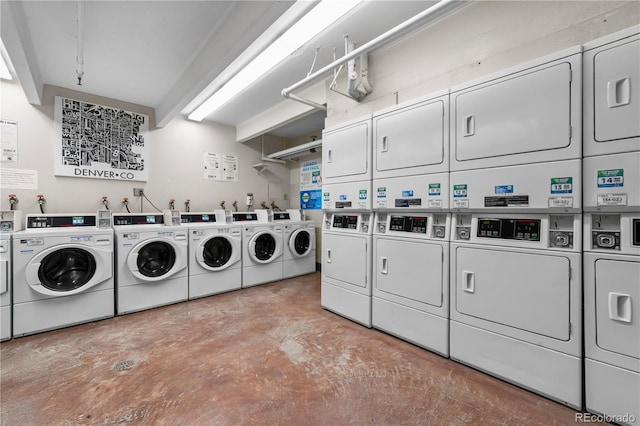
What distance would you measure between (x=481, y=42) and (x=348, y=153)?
1.43 meters

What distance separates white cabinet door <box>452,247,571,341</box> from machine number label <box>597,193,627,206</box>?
1.16 feet

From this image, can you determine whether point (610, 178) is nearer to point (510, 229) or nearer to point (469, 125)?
point (510, 229)

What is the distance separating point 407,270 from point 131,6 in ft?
10.2

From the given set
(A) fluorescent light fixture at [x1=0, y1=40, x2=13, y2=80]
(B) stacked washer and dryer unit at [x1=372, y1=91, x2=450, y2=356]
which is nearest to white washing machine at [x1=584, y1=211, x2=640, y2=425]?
(B) stacked washer and dryer unit at [x1=372, y1=91, x2=450, y2=356]

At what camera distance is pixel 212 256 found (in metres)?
3.64

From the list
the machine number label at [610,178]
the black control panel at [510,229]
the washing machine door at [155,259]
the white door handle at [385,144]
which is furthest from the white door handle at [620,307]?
the washing machine door at [155,259]

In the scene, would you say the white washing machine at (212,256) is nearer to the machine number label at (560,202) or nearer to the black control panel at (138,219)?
the black control panel at (138,219)

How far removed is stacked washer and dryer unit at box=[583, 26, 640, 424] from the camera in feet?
4.33

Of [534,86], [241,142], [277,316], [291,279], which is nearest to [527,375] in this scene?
[534,86]

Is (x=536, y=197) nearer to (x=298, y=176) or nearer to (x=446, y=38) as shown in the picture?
(x=446, y=38)

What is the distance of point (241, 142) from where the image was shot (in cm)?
500

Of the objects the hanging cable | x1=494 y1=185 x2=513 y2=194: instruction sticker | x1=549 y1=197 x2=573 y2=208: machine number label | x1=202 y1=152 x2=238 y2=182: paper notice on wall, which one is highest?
the hanging cable

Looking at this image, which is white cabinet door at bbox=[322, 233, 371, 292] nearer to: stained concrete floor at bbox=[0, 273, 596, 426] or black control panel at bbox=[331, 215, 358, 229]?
black control panel at bbox=[331, 215, 358, 229]

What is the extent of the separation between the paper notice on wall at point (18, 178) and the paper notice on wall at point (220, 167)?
2039 millimetres
